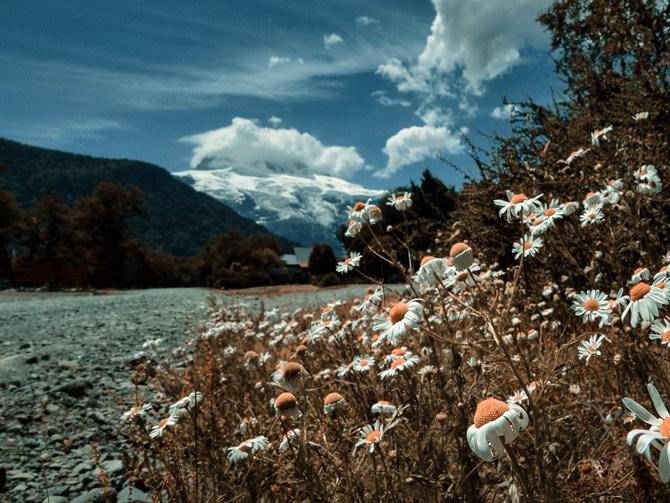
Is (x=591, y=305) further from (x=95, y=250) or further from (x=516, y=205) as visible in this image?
(x=95, y=250)

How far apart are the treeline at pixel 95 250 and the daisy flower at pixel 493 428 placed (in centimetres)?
3356

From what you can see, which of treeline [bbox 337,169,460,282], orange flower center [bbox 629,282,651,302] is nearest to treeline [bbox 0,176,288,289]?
treeline [bbox 337,169,460,282]

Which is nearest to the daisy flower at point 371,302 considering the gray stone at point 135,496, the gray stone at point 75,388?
the gray stone at point 135,496

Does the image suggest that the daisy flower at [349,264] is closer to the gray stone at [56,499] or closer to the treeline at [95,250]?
the gray stone at [56,499]

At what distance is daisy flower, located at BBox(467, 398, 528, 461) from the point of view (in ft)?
3.24

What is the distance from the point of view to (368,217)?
7.76 feet

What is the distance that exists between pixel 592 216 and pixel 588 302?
0.87 meters

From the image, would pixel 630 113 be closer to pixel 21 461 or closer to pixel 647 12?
pixel 647 12

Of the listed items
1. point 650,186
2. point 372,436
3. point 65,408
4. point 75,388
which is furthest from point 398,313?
point 75,388

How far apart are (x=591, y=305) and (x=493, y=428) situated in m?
1.28

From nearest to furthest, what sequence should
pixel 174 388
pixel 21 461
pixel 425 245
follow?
pixel 21 461 → pixel 174 388 → pixel 425 245

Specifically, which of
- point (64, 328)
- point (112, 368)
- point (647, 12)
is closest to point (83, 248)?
point (64, 328)

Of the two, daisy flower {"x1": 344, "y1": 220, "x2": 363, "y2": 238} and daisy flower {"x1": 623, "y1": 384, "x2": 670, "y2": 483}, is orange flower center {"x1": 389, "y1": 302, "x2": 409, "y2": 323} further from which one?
daisy flower {"x1": 344, "y1": 220, "x2": 363, "y2": 238}

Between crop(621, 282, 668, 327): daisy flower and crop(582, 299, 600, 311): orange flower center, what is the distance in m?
0.45
